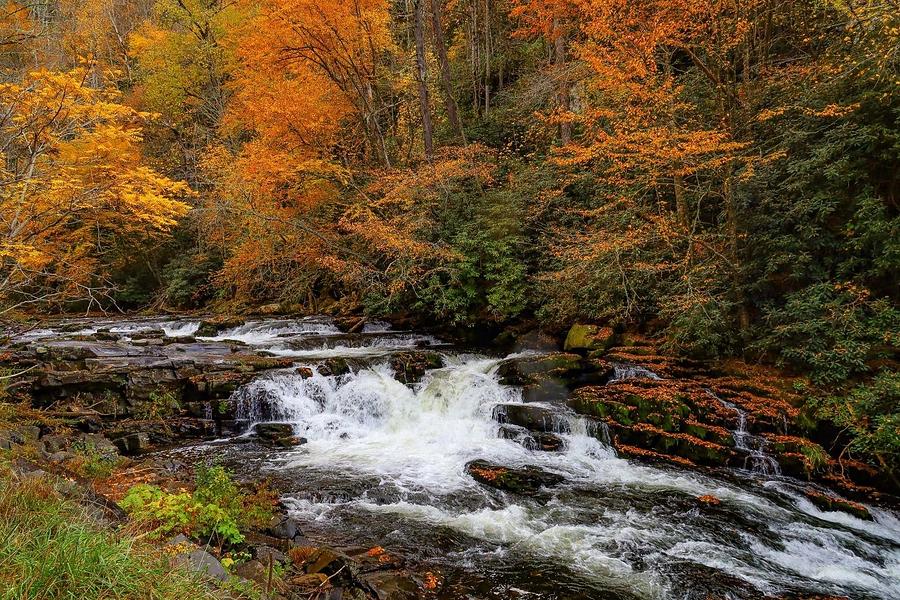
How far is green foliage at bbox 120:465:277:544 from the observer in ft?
13.0

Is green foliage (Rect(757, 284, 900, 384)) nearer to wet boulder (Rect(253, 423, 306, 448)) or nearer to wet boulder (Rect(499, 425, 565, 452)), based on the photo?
wet boulder (Rect(499, 425, 565, 452))

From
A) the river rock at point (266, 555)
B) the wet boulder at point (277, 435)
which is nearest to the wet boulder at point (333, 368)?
the wet boulder at point (277, 435)

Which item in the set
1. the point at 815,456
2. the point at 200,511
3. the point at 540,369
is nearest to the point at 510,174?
the point at 540,369

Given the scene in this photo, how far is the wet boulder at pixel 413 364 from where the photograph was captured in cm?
1108

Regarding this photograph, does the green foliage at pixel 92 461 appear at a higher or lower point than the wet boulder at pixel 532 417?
higher

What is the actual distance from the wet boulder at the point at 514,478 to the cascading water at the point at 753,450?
3031mm

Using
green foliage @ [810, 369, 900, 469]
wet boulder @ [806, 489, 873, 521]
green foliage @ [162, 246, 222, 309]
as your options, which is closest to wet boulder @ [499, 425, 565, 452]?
wet boulder @ [806, 489, 873, 521]

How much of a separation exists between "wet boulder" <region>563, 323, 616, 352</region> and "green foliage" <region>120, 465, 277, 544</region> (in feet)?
27.1

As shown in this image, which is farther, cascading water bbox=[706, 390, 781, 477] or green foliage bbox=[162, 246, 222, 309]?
green foliage bbox=[162, 246, 222, 309]

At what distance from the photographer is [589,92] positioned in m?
13.9

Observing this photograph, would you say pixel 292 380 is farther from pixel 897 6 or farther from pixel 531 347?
pixel 897 6

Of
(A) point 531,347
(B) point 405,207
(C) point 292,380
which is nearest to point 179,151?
(B) point 405,207

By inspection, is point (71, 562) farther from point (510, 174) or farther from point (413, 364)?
point (510, 174)

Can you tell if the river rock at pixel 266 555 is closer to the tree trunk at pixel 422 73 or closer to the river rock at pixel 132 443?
the river rock at pixel 132 443
